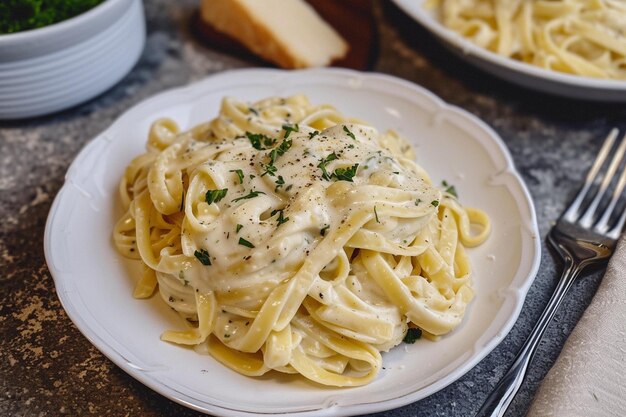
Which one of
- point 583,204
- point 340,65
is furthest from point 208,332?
point 340,65

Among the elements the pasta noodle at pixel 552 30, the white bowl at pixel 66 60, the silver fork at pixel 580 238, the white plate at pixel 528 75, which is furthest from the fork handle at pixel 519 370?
the white bowl at pixel 66 60

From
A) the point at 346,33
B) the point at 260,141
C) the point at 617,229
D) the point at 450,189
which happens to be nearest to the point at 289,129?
the point at 260,141

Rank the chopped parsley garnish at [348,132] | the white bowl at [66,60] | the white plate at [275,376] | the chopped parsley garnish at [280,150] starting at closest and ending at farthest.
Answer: the white plate at [275,376]
the chopped parsley garnish at [280,150]
the chopped parsley garnish at [348,132]
the white bowl at [66,60]

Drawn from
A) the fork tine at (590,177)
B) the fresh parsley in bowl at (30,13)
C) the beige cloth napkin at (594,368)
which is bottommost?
the fork tine at (590,177)

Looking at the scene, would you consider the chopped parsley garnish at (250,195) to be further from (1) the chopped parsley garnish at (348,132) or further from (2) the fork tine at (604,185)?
(2) the fork tine at (604,185)

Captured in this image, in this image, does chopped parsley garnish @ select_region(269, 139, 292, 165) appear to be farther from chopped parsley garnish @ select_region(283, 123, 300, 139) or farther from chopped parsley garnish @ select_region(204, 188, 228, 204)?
chopped parsley garnish @ select_region(204, 188, 228, 204)

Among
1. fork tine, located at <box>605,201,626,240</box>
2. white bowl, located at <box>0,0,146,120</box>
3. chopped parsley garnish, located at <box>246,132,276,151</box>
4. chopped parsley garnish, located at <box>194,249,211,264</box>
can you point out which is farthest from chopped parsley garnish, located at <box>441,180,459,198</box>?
white bowl, located at <box>0,0,146,120</box>

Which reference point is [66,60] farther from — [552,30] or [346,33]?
[552,30]

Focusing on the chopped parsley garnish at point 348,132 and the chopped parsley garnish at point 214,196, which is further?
the chopped parsley garnish at point 348,132
